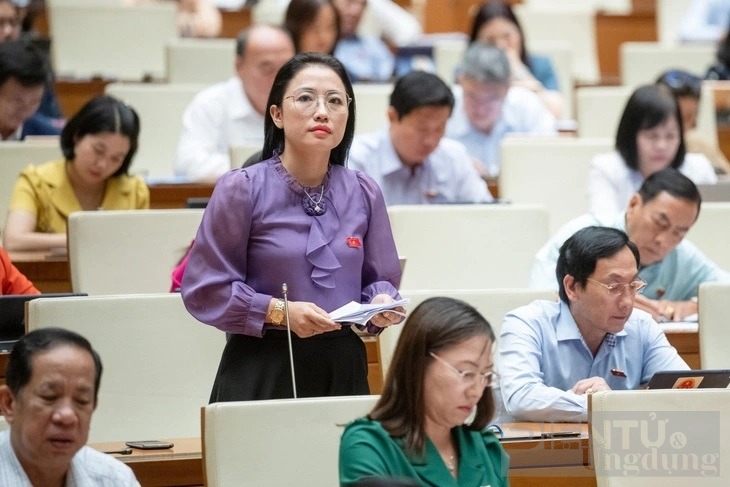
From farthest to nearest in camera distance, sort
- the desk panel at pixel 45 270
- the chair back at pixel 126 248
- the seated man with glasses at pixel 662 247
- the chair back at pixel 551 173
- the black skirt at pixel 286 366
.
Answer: the chair back at pixel 551 173 → the desk panel at pixel 45 270 → the chair back at pixel 126 248 → the seated man with glasses at pixel 662 247 → the black skirt at pixel 286 366

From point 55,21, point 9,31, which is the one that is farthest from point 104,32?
point 9,31

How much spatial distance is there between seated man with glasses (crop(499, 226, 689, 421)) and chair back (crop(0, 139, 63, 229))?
2.25 m

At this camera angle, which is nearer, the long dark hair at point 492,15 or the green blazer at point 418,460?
the green blazer at point 418,460

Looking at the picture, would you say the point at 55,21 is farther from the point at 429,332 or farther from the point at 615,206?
the point at 429,332

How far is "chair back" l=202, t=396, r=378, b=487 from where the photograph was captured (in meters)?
2.56

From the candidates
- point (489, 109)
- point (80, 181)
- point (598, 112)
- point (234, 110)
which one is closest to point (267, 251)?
point (80, 181)

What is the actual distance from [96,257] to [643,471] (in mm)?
1932

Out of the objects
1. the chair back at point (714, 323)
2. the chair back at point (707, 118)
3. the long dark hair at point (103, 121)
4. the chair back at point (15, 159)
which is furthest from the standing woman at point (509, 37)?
the chair back at point (714, 323)

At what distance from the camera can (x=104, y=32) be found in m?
6.76

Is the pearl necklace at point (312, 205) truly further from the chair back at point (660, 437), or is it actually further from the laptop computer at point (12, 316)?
the laptop computer at point (12, 316)

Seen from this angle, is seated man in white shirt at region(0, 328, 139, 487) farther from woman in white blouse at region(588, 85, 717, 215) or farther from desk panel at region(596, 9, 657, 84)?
desk panel at region(596, 9, 657, 84)

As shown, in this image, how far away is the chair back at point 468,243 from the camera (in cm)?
436

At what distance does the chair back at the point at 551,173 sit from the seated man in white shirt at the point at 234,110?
3.00 feet

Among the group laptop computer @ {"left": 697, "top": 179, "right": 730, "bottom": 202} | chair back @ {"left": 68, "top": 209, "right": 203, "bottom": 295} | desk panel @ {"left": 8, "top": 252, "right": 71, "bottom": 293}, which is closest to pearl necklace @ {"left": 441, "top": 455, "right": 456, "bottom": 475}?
chair back @ {"left": 68, "top": 209, "right": 203, "bottom": 295}
